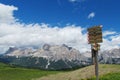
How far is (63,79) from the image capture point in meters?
59.5

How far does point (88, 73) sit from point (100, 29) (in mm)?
35252

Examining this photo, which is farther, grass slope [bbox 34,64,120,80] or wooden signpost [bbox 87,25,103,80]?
grass slope [bbox 34,64,120,80]

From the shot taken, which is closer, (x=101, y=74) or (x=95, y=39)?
(x=95, y=39)

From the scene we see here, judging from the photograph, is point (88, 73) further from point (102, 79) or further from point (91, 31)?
point (91, 31)

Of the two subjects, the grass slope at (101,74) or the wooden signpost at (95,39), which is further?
the grass slope at (101,74)

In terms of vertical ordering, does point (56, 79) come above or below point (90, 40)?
below

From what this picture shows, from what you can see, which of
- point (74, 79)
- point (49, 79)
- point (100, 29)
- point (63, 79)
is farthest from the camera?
→ point (49, 79)

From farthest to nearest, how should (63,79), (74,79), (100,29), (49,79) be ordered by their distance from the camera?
(49,79), (63,79), (74,79), (100,29)

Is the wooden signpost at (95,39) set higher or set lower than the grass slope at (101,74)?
higher

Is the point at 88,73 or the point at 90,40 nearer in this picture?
the point at 90,40

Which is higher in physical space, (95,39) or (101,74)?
(95,39)

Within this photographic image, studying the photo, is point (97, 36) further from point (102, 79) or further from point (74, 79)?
point (74, 79)

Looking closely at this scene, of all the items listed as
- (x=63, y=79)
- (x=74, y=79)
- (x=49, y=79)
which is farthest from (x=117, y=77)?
(x=49, y=79)

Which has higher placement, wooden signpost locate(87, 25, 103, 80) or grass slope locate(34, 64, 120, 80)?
wooden signpost locate(87, 25, 103, 80)
